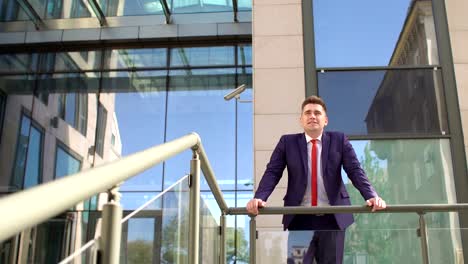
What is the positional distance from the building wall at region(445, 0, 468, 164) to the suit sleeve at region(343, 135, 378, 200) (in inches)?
144

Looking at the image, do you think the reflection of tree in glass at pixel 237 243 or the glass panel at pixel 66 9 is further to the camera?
the glass panel at pixel 66 9

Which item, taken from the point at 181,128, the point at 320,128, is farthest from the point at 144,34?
the point at 320,128

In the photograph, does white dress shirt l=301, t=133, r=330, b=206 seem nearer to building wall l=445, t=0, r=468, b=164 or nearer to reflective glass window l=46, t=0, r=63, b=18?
building wall l=445, t=0, r=468, b=164

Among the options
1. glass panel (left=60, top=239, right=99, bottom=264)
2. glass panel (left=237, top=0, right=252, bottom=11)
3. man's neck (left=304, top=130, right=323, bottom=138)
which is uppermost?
glass panel (left=237, top=0, right=252, bottom=11)

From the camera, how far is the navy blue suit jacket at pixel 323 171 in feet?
12.8

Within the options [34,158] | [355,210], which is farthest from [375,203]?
[34,158]

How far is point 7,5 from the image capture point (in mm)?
12961

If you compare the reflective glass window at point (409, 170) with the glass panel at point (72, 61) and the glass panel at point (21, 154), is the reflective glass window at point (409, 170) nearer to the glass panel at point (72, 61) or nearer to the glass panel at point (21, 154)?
the glass panel at point (72, 61)

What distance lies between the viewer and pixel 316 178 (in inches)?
155

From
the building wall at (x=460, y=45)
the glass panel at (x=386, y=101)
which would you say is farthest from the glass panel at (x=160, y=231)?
the building wall at (x=460, y=45)

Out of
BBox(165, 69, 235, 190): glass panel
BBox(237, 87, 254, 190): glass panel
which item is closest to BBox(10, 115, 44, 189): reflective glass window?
BBox(165, 69, 235, 190): glass panel

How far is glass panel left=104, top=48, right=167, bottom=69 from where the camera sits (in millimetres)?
12712

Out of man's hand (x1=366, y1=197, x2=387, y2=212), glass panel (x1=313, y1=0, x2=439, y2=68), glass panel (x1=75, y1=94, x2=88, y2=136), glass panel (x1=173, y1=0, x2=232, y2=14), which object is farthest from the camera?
glass panel (x1=75, y1=94, x2=88, y2=136)

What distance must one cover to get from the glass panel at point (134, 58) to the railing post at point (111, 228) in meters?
11.5
